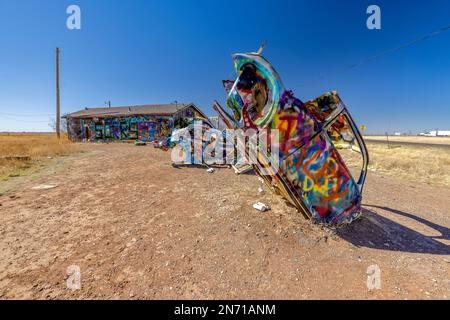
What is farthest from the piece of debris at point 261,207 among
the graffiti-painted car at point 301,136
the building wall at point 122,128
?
the building wall at point 122,128

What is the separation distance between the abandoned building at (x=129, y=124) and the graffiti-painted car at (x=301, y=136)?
2192 cm

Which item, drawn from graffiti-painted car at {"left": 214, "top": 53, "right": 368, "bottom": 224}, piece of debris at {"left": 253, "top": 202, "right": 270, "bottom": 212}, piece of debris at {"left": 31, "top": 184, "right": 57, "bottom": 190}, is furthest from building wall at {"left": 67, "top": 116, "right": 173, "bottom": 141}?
graffiti-painted car at {"left": 214, "top": 53, "right": 368, "bottom": 224}

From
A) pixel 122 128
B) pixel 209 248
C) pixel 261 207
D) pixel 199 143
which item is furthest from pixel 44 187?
pixel 122 128

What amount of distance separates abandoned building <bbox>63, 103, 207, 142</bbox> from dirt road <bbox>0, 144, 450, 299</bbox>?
21193 mm

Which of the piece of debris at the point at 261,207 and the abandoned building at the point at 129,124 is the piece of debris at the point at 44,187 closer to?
the piece of debris at the point at 261,207

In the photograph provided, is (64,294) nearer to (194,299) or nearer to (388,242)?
(194,299)

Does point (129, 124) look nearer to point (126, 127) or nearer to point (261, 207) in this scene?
point (126, 127)

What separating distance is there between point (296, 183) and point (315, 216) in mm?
764

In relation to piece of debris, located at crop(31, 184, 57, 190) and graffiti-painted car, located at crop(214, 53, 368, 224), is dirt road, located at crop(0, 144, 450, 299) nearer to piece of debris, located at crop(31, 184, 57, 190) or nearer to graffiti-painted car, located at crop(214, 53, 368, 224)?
graffiti-painted car, located at crop(214, 53, 368, 224)

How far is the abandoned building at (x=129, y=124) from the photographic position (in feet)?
82.8

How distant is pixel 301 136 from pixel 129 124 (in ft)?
91.2
